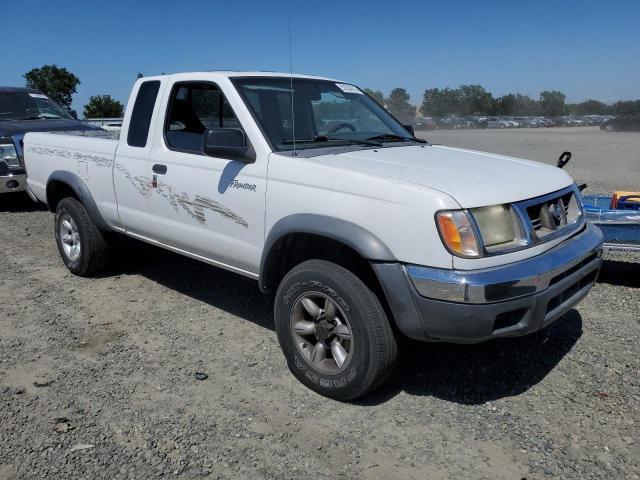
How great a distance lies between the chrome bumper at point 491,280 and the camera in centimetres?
284

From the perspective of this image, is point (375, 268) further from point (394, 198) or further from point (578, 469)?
point (578, 469)

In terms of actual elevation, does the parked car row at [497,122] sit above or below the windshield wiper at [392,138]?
below

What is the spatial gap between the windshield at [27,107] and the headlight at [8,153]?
4.35ft

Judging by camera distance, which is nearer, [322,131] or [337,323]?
[337,323]

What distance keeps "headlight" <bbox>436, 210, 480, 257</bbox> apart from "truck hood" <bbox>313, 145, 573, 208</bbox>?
0.09 meters

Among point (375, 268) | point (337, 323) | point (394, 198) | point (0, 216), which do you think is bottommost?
point (0, 216)

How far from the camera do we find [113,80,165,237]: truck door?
15.2 ft

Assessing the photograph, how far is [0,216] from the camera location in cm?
915

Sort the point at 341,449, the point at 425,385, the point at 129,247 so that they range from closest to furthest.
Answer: the point at 341,449, the point at 425,385, the point at 129,247

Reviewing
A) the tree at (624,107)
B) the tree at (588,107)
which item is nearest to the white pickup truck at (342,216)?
the tree at (624,107)

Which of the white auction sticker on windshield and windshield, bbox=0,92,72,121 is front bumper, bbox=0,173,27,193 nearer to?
windshield, bbox=0,92,72,121

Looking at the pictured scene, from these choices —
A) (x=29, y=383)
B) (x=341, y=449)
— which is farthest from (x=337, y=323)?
(x=29, y=383)

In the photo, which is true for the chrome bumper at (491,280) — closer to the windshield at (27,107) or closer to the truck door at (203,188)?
the truck door at (203,188)

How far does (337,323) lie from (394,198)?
2.74 feet
